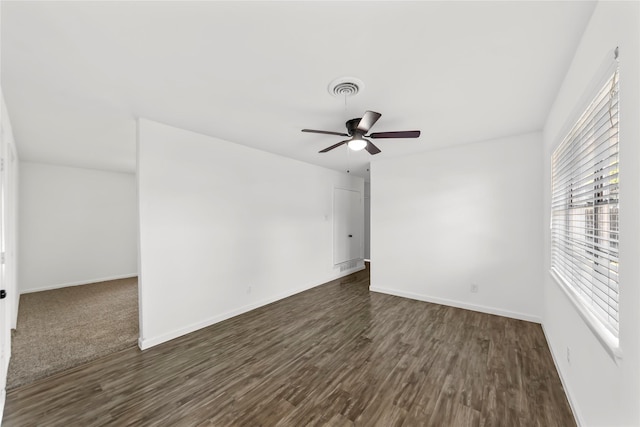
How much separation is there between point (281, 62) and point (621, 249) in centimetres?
212

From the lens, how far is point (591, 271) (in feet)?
5.25

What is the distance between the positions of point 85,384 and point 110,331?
1.16 metres

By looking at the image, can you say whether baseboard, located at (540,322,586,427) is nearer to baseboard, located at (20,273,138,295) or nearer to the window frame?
the window frame

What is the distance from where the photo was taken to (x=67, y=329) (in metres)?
3.25

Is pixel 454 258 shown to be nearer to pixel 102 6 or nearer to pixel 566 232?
pixel 566 232

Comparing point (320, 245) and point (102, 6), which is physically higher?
point (102, 6)

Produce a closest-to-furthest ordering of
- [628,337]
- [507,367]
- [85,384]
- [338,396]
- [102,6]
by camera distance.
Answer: [628,337], [102,6], [338,396], [85,384], [507,367]

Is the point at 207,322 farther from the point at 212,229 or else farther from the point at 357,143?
the point at 357,143

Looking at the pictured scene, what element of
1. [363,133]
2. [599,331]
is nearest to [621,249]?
[599,331]

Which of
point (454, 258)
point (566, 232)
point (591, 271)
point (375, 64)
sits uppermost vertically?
point (375, 64)

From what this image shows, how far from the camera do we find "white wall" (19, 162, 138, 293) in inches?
193

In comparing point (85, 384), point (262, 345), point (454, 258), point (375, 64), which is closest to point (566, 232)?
point (454, 258)

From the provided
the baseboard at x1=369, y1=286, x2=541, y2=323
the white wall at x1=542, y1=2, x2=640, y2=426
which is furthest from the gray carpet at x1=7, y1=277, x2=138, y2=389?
the white wall at x1=542, y1=2, x2=640, y2=426

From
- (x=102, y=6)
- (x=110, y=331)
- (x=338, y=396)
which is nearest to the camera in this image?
(x=102, y=6)
